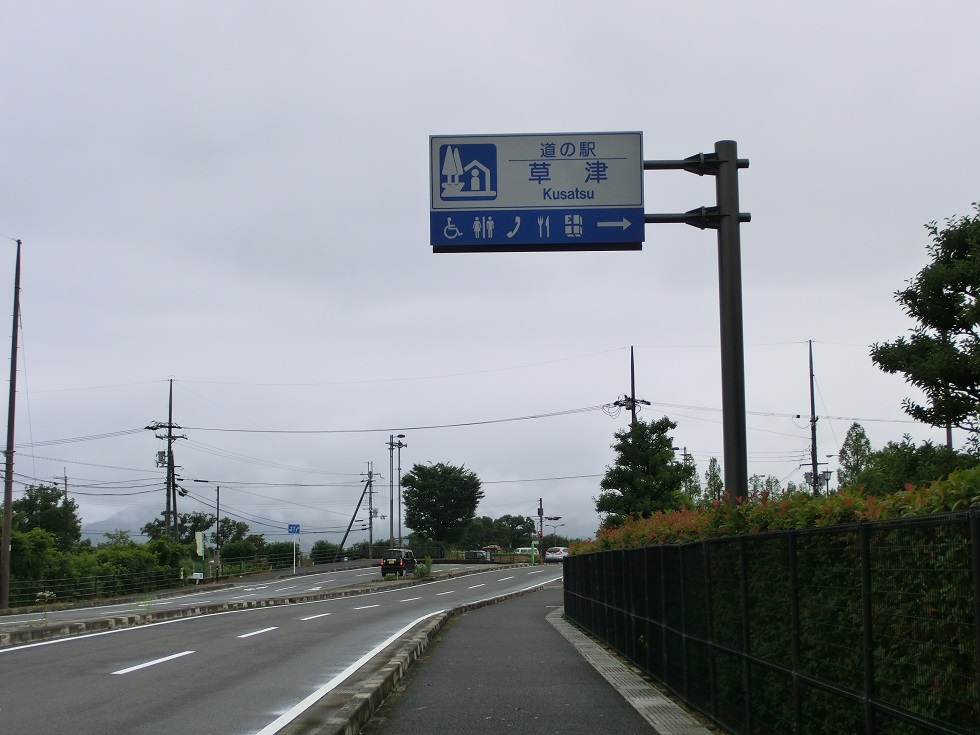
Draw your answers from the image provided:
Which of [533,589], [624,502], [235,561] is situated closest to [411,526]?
[235,561]

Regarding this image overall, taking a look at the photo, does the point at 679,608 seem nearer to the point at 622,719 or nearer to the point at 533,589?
the point at 622,719

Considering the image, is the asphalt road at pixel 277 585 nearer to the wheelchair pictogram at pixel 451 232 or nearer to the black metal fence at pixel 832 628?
the wheelchair pictogram at pixel 451 232

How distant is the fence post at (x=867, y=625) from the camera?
4992mm

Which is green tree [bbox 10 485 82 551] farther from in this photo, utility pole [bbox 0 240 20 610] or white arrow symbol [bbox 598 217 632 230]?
white arrow symbol [bbox 598 217 632 230]

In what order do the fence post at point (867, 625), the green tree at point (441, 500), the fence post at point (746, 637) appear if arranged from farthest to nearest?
the green tree at point (441, 500) → the fence post at point (746, 637) → the fence post at point (867, 625)

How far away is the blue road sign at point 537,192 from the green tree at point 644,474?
2472cm

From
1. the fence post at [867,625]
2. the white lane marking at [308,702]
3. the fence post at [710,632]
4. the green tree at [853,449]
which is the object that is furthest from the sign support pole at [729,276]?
the green tree at [853,449]

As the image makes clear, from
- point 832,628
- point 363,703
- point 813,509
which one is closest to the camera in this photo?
point 832,628

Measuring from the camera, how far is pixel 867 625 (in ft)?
16.4

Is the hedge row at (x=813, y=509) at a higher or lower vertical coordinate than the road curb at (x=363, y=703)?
higher

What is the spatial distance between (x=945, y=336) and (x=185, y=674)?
52.2ft

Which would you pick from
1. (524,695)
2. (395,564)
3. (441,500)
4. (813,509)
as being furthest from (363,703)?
(441,500)

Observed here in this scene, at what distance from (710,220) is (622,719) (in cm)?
520

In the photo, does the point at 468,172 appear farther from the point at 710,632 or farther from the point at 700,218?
the point at 710,632
